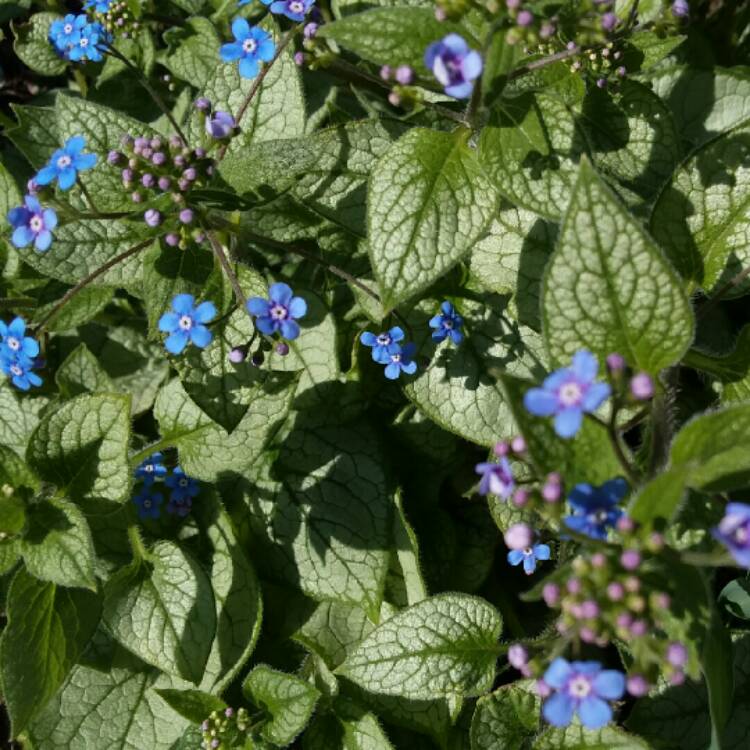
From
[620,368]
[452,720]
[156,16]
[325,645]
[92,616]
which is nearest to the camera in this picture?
[620,368]

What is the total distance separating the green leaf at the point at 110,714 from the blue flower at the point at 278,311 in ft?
8.40

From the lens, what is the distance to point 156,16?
5836mm

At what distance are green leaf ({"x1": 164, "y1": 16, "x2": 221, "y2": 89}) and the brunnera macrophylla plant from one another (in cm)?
2

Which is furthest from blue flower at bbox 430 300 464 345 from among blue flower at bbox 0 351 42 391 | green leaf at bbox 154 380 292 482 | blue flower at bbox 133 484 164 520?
blue flower at bbox 0 351 42 391

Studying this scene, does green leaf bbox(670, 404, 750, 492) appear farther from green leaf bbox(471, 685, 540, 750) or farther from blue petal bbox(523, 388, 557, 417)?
green leaf bbox(471, 685, 540, 750)

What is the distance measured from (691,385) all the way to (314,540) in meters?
2.51

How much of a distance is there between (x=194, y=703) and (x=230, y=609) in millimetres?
554

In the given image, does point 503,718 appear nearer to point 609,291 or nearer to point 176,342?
point 609,291

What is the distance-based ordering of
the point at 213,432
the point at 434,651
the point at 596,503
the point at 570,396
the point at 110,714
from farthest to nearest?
the point at 110,714 < the point at 213,432 < the point at 434,651 < the point at 596,503 < the point at 570,396

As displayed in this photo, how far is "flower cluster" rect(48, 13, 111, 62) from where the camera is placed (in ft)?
Result: 17.0

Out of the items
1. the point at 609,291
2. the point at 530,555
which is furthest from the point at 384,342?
the point at 609,291

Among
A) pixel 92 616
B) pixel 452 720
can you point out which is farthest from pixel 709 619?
pixel 92 616

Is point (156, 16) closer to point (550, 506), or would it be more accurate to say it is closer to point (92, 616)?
point (92, 616)

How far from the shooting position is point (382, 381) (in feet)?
17.5
